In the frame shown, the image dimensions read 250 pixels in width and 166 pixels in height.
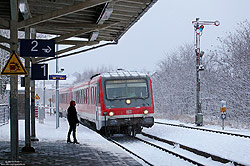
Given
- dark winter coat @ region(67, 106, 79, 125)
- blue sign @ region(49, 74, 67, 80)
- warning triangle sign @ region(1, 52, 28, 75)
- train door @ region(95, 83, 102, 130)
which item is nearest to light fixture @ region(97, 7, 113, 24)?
warning triangle sign @ region(1, 52, 28, 75)

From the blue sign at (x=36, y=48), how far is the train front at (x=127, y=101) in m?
6.88

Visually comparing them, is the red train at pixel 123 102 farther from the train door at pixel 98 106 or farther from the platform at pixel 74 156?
the platform at pixel 74 156

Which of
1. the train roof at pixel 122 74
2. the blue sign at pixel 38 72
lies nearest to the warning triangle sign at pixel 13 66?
the blue sign at pixel 38 72

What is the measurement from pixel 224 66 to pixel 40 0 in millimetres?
21951

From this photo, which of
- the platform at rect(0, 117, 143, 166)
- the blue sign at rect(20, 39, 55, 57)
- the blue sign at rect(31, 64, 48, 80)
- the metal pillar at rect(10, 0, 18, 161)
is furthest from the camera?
the blue sign at rect(31, 64, 48, 80)

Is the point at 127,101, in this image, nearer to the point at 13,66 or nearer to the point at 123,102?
the point at 123,102

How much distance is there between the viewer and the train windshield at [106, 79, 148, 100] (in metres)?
16.0

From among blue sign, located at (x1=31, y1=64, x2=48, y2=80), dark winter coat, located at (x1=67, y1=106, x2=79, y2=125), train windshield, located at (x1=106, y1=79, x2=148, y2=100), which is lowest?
dark winter coat, located at (x1=67, y1=106, x2=79, y2=125)

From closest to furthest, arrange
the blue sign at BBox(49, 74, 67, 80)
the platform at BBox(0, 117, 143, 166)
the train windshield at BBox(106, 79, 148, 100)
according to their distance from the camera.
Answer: the platform at BBox(0, 117, 143, 166) < the train windshield at BBox(106, 79, 148, 100) < the blue sign at BBox(49, 74, 67, 80)

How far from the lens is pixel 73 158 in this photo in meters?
9.38

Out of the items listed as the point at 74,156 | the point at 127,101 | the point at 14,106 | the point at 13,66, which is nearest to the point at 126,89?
the point at 127,101

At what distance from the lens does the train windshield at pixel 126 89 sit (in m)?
16.0

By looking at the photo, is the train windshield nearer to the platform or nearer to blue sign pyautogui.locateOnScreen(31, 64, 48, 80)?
the platform

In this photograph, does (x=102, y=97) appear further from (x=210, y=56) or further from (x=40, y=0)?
(x=210, y=56)
